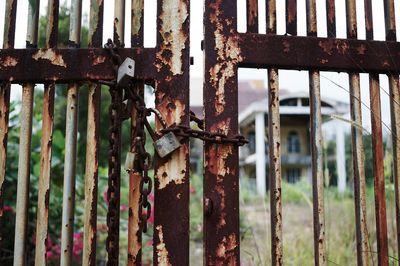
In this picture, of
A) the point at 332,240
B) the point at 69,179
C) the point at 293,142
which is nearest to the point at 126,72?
the point at 69,179

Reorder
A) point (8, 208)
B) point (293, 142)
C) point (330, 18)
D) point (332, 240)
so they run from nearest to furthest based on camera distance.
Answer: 1. point (330, 18)
2. point (8, 208)
3. point (332, 240)
4. point (293, 142)

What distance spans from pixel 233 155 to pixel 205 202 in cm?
16

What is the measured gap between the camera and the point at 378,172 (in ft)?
4.65

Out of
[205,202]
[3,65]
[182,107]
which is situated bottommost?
[205,202]

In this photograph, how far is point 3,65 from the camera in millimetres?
1360

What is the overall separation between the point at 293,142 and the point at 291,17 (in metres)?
19.9

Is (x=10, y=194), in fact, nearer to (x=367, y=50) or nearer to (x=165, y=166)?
(x=165, y=166)

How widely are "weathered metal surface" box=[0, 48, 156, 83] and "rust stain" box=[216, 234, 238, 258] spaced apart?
0.50 metres

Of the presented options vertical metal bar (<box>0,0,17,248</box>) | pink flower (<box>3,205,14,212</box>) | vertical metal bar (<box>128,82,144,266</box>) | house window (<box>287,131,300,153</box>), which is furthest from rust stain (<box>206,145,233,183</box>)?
house window (<box>287,131,300,153</box>)

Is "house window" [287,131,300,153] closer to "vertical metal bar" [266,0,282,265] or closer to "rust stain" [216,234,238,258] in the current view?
"vertical metal bar" [266,0,282,265]

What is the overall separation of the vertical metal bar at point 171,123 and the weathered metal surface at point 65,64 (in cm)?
5

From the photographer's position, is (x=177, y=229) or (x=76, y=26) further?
(x=76, y=26)

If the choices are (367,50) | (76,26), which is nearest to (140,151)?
(76,26)

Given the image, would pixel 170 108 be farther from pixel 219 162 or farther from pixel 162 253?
pixel 162 253
